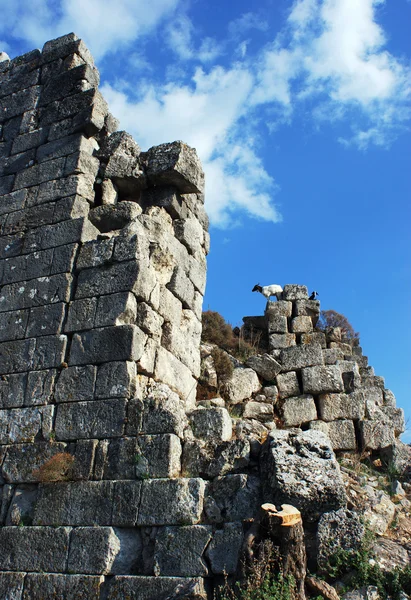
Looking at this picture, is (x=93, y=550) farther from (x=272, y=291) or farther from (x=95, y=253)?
(x=272, y=291)

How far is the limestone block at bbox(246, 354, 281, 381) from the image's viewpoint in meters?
9.66

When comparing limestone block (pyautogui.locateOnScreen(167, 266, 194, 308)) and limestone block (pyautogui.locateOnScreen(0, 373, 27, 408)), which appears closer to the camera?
limestone block (pyautogui.locateOnScreen(0, 373, 27, 408))

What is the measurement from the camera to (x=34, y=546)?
5203 millimetres

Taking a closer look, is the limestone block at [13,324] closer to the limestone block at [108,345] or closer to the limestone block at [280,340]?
the limestone block at [108,345]

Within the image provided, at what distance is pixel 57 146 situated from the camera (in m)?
7.42

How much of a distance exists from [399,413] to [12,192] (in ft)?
22.7

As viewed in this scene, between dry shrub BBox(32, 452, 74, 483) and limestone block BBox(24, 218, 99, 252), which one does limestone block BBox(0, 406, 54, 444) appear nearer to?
dry shrub BBox(32, 452, 74, 483)

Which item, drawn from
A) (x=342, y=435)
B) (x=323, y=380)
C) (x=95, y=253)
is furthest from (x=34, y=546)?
(x=323, y=380)

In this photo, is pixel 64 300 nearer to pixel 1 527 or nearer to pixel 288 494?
pixel 1 527

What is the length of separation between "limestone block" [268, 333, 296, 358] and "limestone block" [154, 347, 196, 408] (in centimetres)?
371

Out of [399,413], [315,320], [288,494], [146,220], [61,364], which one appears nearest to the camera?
[288,494]

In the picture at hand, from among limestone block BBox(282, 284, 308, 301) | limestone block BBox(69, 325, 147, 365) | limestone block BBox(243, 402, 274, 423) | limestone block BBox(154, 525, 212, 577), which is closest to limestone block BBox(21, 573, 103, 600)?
limestone block BBox(154, 525, 212, 577)

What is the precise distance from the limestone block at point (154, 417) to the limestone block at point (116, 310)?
0.86m

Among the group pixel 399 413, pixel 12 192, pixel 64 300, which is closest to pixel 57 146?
pixel 12 192
